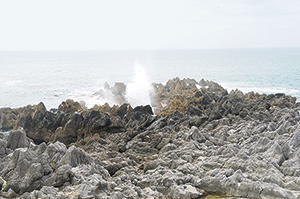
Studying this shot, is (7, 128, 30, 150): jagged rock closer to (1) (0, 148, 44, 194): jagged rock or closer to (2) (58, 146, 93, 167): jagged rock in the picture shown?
(1) (0, 148, 44, 194): jagged rock

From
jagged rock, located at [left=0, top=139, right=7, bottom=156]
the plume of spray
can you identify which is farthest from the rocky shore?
the plume of spray

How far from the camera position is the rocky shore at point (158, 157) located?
13.5 m

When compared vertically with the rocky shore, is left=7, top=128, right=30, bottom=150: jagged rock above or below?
above

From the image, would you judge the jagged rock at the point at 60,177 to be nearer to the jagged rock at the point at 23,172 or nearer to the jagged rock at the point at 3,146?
the jagged rock at the point at 23,172

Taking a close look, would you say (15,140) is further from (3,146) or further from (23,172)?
(23,172)

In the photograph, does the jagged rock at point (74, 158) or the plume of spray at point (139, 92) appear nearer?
→ the jagged rock at point (74, 158)

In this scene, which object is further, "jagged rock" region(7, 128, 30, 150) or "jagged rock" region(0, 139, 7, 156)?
"jagged rock" region(7, 128, 30, 150)

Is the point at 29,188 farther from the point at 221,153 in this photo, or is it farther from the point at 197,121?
the point at 197,121

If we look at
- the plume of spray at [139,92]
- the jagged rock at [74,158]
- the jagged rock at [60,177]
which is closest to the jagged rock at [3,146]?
the jagged rock at [74,158]

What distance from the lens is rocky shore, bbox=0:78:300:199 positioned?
44.2ft

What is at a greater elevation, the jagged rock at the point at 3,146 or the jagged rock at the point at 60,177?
the jagged rock at the point at 3,146

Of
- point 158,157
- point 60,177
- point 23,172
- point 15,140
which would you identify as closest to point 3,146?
point 15,140

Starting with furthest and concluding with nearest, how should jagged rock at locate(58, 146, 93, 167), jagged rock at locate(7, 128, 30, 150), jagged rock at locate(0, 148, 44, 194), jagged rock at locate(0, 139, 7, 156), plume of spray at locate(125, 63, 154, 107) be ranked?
plume of spray at locate(125, 63, 154, 107) → jagged rock at locate(7, 128, 30, 150) → jagged rock at locate(0, 139, 7, 156) → jagged rock at locate(58, 146, 93, 167) → jagged rock at locate(0, 148, 44, 194)

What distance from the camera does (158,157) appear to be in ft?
63.5
